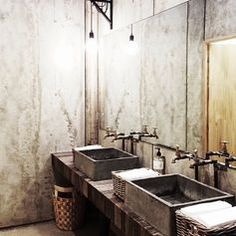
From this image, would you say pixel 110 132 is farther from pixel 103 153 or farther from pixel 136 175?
pixel 136 175

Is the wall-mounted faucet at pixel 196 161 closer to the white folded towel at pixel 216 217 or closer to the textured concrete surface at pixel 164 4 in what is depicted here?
the white folded towel at pixel 216 217

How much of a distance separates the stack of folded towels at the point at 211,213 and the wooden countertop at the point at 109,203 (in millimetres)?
212

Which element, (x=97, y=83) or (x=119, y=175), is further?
(x=97, y=83)

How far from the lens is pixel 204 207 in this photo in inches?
63.9

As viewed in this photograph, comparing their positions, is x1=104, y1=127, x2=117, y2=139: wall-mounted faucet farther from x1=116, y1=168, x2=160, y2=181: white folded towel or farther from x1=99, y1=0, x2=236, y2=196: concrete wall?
x1=116, y1=168, x2=160, y2=181: white folded towel

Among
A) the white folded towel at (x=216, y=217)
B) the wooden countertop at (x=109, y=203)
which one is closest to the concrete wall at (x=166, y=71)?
the white folded towel at (x=216, y=217)

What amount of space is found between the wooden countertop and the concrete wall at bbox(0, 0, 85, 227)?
55 centimetres

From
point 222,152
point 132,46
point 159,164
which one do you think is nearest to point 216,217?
point 222,152

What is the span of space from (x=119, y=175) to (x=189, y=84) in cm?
79

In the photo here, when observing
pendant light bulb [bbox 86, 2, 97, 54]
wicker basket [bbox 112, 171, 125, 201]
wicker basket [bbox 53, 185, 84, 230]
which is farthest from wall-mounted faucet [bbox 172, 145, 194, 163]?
pendant light bulb [bbox 86, 2, 97, 54]

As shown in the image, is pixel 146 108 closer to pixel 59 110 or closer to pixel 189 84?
pixel 189 84

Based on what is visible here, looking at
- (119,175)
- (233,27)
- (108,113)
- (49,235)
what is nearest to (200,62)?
(233,27)

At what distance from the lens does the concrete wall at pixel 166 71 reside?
218 centimetres

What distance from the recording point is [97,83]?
12.6ft
